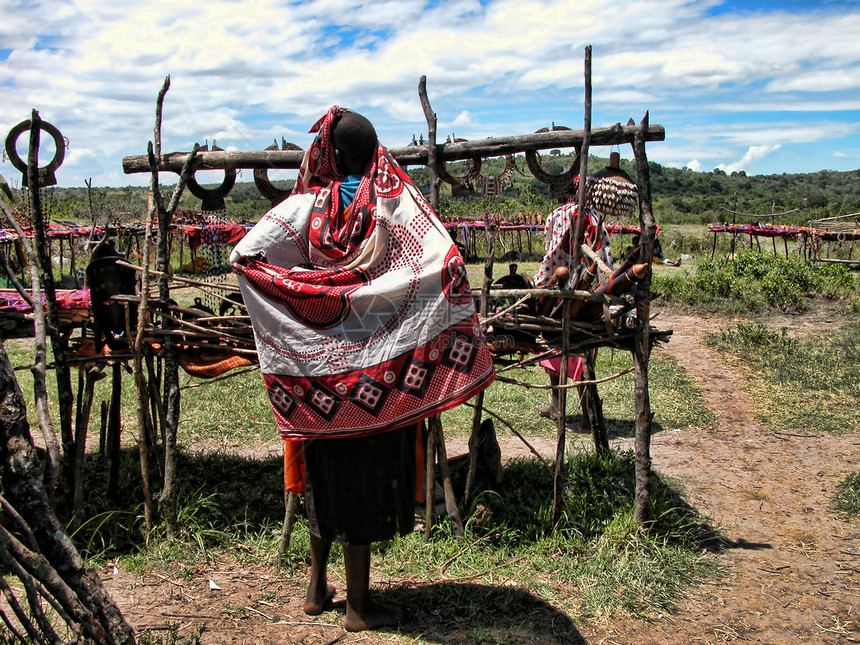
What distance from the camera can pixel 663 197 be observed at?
57.8 m

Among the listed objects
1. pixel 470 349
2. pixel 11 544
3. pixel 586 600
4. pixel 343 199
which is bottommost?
pixel 586 600

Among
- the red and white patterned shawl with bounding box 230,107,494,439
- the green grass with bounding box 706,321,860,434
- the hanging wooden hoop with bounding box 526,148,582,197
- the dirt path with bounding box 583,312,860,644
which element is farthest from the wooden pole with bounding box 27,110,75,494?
the green grass with bounding box 706,321,860,434

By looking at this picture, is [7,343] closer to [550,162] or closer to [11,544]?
[11,544]

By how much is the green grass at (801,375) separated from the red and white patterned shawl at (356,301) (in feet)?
15.9

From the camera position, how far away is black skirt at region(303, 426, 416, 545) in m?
2.93

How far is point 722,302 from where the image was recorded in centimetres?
1237

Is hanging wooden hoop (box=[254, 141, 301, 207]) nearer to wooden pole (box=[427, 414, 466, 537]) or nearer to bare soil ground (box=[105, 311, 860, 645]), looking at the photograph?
wooden pole (box=[427, 414, 466, 537])

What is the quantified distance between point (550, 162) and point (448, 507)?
49060 millimetres

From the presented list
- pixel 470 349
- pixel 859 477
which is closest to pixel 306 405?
pixel 470 349

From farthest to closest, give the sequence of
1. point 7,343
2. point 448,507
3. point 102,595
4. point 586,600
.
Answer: point 7,343 → point 448,507 → point 586,600 → point 102,595

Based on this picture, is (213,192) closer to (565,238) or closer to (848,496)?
(565,238)

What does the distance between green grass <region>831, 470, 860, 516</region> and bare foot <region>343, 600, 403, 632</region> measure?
333 centimetres

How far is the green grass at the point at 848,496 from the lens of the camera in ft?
15.1

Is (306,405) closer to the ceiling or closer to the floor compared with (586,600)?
closer to the ceiling
